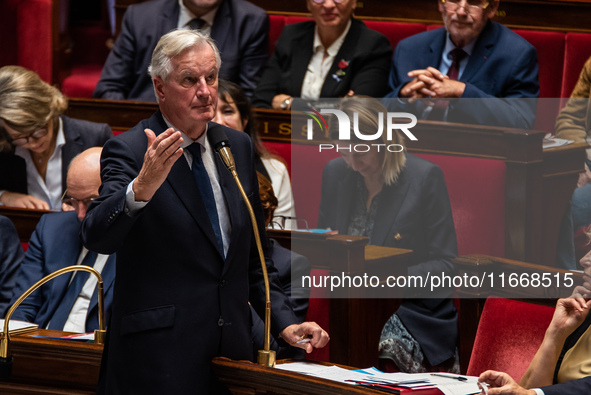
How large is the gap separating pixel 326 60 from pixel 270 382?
1.45 m

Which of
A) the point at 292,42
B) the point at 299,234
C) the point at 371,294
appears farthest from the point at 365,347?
the point at 292,42

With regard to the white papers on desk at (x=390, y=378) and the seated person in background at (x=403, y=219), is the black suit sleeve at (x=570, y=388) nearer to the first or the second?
the white papers on desk at (x=390, y=378)

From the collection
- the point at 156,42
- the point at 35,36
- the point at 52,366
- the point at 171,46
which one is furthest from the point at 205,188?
the point at 35,36

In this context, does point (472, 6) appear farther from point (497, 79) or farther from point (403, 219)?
point (403, 219)

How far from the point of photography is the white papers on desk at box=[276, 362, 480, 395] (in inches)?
37.7

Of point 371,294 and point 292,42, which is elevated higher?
point 292,42

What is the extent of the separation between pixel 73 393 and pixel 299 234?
49 centimetres

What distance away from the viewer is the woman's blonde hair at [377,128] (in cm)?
159

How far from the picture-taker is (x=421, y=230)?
1521mm

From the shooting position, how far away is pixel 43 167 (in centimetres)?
201

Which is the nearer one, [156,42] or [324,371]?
[324,371]

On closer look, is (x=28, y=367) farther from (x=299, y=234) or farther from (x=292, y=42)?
(x=292, y=42)

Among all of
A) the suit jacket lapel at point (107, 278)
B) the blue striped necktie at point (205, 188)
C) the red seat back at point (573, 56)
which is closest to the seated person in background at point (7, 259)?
the suit jacket lapel at point (107, 278)

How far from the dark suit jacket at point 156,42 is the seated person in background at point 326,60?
92mm
